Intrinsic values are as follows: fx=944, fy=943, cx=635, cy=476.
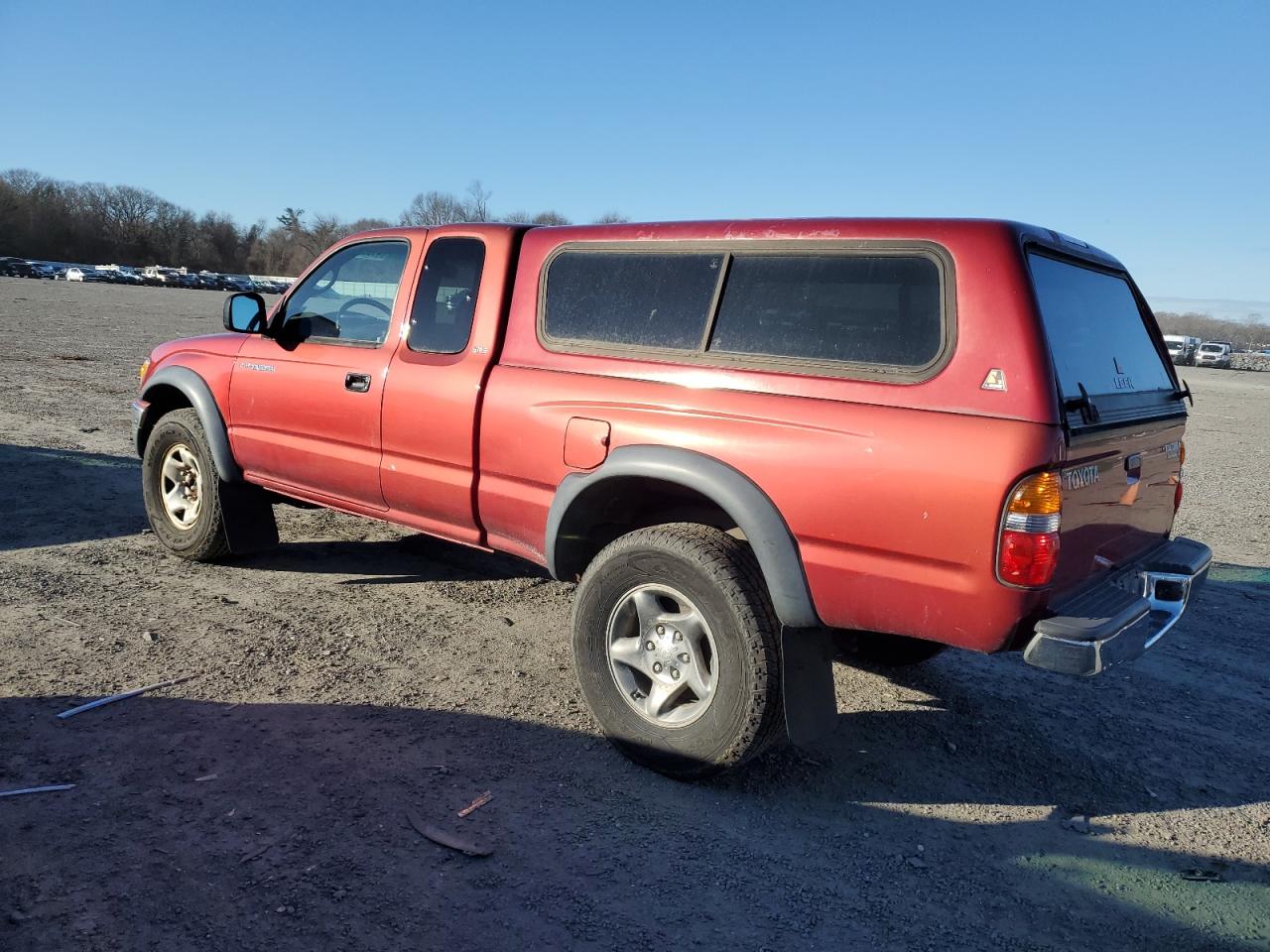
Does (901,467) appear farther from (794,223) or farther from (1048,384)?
(794,223)

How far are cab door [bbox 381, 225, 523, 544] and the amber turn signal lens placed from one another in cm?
229

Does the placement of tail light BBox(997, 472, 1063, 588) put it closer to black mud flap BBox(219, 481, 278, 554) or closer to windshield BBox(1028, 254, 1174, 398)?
windshield BBox(1028, 254, 1174, 398)

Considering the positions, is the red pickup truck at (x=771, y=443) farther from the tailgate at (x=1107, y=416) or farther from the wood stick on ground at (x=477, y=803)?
the wood stick on ground at (x=477, y=803)

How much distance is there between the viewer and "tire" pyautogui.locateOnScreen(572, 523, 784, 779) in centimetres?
322

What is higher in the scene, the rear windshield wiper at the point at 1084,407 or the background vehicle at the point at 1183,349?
the background vehicle at the point at 1183,349

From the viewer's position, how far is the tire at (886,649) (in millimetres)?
4289

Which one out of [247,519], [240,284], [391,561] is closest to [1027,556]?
[391,561]

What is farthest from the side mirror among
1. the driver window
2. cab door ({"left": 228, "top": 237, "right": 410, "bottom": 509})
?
the driver window

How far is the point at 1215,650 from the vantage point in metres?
5.08

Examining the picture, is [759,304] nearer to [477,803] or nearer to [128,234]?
[477,803]

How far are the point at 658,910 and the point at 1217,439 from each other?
633 inches

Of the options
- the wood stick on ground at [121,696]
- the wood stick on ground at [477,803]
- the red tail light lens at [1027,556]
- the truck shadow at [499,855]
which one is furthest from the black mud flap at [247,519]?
the red tail light lens at [1027,556]

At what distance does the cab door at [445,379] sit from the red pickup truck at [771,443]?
14 millimetres

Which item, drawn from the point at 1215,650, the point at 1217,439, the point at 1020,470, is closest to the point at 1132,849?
the point at 1020,470
